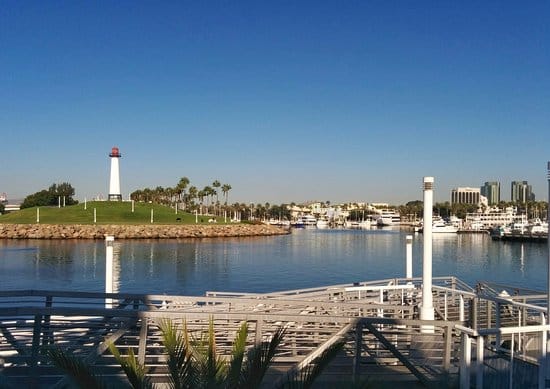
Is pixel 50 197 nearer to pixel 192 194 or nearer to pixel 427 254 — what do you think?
pixel 192 194

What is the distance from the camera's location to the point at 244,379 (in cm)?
453

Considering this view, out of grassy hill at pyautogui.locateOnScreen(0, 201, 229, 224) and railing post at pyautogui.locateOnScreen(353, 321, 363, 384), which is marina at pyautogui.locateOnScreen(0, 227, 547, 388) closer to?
railing post at pyautogui.locateOnScreen(353, 321, 363, 384)

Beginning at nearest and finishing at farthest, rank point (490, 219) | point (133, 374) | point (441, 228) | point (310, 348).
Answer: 1. point (133, 374)
2. point (310, 348)
3. point (441, 228)
4. point (490, 219)

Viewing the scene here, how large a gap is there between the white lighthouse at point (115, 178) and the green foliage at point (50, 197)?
27.3 metres

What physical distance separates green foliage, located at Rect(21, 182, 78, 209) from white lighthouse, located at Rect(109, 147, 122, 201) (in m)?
27.3

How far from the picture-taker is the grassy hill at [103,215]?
116 m

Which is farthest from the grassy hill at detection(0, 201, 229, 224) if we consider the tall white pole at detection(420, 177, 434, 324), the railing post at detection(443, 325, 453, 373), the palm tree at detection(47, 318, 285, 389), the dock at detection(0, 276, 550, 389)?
the palm tree at detection(47, 318, 285, 389)

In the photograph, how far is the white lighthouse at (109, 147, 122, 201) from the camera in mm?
123688

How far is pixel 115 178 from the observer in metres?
130

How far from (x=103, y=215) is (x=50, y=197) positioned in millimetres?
42628

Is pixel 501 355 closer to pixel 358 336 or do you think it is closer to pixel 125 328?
pixel 358 336

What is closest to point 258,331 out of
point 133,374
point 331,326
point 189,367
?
point 331,326

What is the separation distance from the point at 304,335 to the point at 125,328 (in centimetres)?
272

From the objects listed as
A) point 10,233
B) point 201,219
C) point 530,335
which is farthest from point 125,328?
point 201,219
